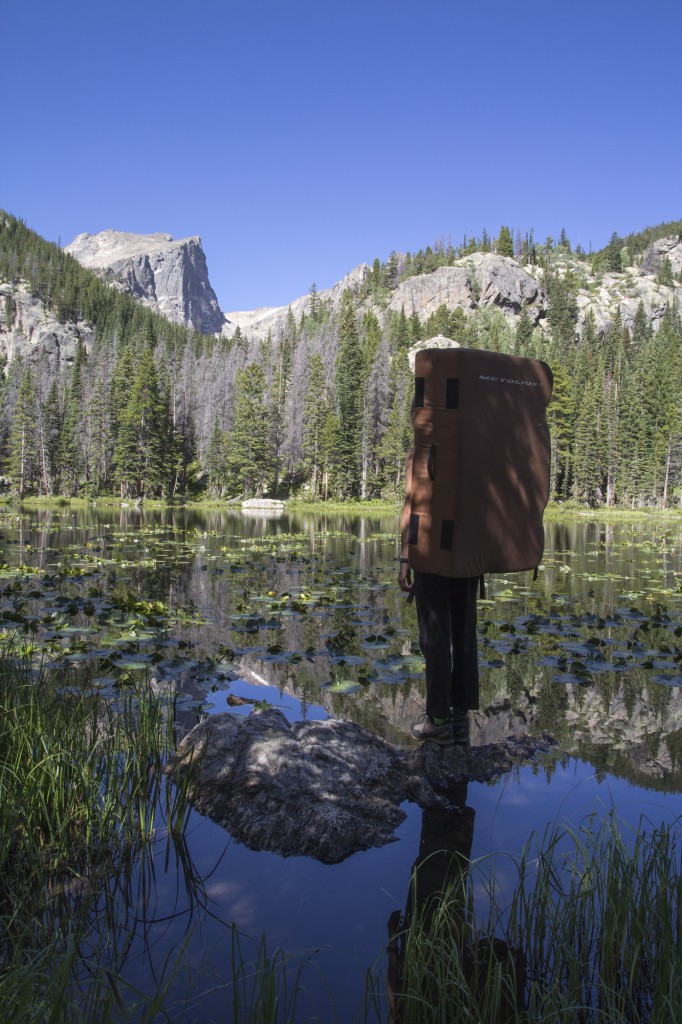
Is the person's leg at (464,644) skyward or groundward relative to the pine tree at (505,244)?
groundward

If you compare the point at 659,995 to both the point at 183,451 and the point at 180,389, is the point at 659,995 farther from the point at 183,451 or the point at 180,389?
the point at 180,389

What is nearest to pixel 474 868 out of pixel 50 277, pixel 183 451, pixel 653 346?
pixel 183 451

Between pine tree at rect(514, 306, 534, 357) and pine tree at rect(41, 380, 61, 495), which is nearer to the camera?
pine tree at rect(41, 380, 61, 495)

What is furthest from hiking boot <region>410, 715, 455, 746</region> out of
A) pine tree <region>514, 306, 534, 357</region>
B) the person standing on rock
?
pine tree <region>514, 306, 534, 357</region>

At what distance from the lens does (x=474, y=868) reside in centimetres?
329

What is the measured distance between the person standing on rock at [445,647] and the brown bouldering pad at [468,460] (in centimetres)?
17

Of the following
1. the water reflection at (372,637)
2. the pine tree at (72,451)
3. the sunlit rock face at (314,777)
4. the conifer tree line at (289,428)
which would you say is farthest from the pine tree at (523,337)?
the sunlit rock face at (314,777)

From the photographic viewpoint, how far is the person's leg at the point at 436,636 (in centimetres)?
464

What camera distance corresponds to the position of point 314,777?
3.97 metres

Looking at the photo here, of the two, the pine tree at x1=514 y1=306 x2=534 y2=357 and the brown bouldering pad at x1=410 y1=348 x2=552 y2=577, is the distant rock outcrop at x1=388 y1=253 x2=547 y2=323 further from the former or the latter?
the brown bouldering pad at x1=410 y1=348 x2=552 y2=577

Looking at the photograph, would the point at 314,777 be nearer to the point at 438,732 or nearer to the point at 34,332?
the point at 438,732

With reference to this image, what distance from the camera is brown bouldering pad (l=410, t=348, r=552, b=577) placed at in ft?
14.4

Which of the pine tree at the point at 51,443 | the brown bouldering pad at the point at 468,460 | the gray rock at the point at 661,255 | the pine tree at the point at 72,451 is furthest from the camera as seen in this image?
the gray rock at the point at 661,255

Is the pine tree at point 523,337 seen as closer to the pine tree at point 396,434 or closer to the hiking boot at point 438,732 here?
the pine tree at point 396,434
